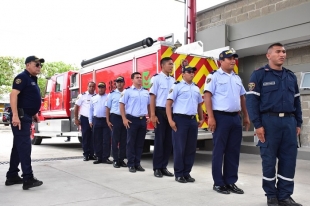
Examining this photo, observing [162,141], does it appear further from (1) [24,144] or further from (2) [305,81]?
(2) [305,81]

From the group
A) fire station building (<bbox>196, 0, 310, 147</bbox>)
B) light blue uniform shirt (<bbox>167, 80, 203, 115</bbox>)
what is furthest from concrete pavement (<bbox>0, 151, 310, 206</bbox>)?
Answer: fire station building (<bbox>196, 0, 310, 147</bbox>)

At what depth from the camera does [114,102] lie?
21.1ft

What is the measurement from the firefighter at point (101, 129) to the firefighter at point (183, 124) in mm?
2413

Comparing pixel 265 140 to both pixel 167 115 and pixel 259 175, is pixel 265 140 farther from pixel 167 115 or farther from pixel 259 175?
pixel 259 175

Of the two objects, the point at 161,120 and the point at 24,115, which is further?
the point at 161,120

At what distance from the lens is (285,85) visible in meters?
3.44

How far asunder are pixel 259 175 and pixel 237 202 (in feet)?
5.90

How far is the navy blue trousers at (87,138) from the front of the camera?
726cm

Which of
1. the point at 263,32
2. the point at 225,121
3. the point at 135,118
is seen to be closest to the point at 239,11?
the point at 263,32

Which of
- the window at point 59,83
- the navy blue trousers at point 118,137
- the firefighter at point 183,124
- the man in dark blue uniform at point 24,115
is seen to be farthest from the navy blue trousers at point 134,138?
the window at point 59,83

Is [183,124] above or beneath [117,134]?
above

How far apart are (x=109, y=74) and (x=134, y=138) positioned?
94.5 inches

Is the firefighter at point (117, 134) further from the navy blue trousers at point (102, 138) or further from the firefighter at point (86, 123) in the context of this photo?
the firefighter at point (86, 123)

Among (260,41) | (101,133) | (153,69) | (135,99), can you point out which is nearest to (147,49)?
(153,69)
